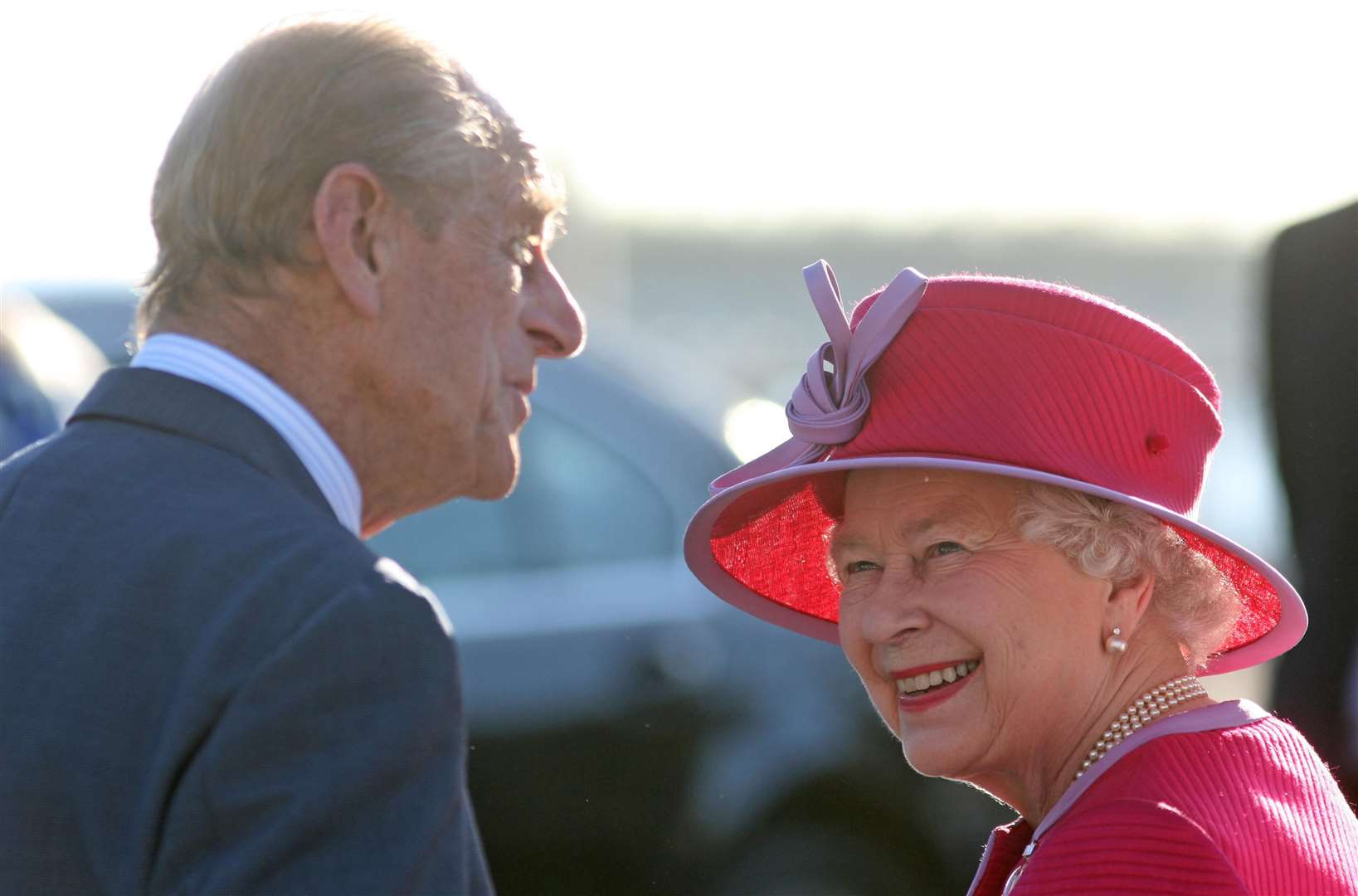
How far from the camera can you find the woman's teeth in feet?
7.87

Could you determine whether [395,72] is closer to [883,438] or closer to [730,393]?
[883,438]

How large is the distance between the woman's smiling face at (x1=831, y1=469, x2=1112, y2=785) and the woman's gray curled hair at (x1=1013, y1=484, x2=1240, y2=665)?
3 cm

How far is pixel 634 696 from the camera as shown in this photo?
448 centimetres

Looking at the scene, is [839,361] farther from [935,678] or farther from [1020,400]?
[935,678]

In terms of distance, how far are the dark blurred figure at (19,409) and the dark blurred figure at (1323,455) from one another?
302cm

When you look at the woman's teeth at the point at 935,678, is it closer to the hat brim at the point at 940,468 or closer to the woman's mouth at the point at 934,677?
the woman's mouth at the point at 934,677

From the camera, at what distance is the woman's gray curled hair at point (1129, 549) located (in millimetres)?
2307

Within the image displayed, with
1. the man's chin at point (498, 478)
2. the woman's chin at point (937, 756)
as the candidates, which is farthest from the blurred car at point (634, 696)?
the man's chin at point (498, 478)

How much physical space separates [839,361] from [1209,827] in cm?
85

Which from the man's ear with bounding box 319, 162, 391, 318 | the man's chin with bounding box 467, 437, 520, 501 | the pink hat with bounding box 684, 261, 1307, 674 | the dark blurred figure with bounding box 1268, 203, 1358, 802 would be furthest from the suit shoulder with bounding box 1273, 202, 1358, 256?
the man's ear with bounding box 319, 162, 391, 318

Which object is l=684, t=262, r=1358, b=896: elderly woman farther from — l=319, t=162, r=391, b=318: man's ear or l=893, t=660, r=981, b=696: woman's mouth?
l=319, t=162, r=391, b=318: man's ear

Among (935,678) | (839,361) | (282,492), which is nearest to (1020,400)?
(839,361)

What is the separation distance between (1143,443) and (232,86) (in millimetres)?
1265

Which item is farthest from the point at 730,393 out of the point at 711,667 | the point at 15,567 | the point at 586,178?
the point at 586,178
